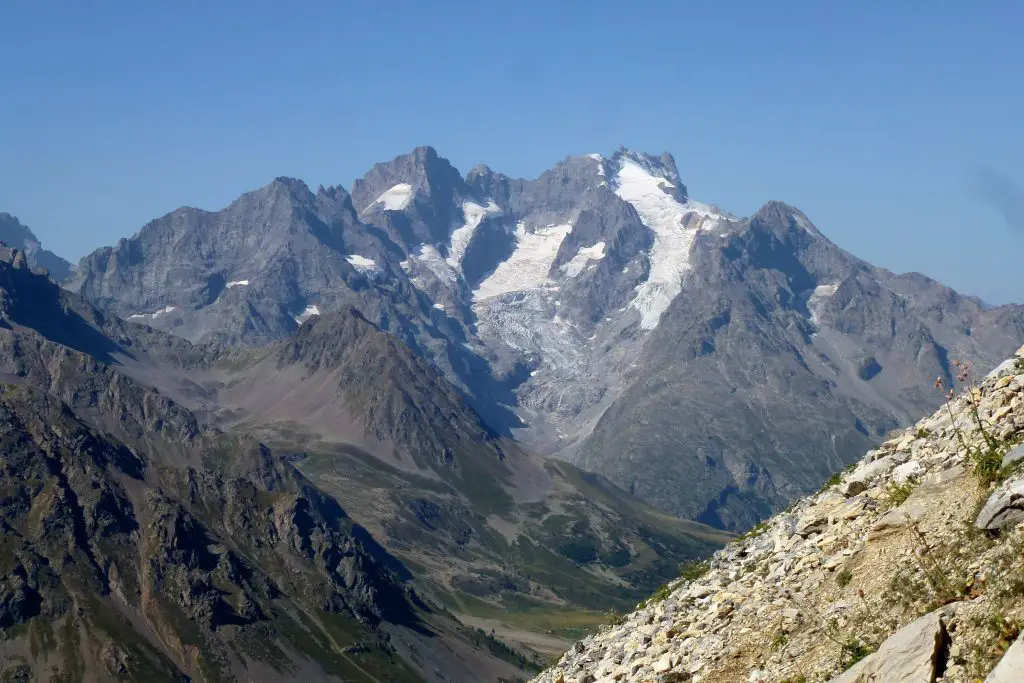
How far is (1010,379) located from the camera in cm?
3491

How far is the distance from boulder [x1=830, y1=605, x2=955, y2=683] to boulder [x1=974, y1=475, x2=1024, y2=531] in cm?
240

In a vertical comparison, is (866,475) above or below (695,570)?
above

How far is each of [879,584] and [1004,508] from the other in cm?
364

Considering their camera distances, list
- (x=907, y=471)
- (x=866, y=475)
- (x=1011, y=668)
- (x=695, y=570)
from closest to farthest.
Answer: (x=1011, y=668), (x=907, y=471), (x=866, y=475), (x=695, y=570)

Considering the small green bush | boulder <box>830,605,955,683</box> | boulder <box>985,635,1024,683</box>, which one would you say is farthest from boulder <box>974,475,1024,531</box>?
the small green bush

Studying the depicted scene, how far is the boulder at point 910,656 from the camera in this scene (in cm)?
2214

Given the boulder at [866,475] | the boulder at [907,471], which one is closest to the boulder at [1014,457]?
the boulder at [907,471]

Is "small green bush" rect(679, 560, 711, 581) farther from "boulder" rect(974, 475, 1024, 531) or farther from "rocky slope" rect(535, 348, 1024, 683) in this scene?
"boulder" rect(974, 475, 1024, 531)

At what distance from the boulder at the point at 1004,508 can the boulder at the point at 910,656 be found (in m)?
2.40


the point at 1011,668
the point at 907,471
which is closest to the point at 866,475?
the point at 907,471

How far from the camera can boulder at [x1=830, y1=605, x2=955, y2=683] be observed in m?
22.1

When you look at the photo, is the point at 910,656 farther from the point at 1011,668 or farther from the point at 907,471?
the point at 907,471

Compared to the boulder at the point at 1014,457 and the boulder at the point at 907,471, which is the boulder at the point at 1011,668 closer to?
the boulder at the point at 1014,457

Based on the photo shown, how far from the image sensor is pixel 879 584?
1083 inches
